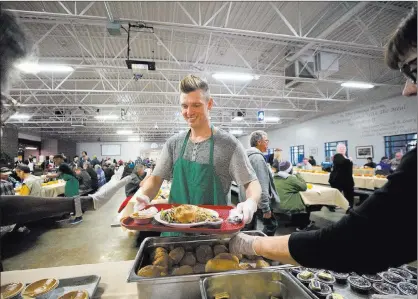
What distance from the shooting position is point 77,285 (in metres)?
→ 1.14

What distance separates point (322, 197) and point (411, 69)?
4.87 meters

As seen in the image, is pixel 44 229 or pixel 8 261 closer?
pixel 8 261

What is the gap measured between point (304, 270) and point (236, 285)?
1.28 feet

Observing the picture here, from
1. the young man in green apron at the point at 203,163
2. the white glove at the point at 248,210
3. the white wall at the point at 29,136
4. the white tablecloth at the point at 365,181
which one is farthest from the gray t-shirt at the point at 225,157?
the white wall at the point at 29,136

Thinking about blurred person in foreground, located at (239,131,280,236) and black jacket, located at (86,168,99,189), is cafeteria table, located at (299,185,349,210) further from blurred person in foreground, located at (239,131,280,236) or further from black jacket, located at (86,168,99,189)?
black jacket, located at (86,168,99,189)

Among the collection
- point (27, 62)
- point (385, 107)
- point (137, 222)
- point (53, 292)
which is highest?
point (385, 107)

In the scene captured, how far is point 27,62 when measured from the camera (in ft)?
2.73

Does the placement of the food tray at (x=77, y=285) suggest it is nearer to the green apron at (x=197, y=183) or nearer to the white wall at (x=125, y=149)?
the green apron at (x=197, y=183)

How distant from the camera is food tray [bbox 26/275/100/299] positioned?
1.07 m

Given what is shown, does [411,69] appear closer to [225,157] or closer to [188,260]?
[225,157]

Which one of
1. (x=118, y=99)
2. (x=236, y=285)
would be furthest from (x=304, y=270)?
(x=118, y=99)

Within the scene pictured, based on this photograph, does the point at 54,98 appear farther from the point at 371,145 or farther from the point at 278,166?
the point at 371,145

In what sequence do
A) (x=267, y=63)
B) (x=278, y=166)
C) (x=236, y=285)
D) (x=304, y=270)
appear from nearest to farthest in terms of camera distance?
(x=236, y=285), (x=304, y=270), (x=278, y=166), (x=267, y=63)

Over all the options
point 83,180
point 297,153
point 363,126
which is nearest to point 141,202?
point 83,180
